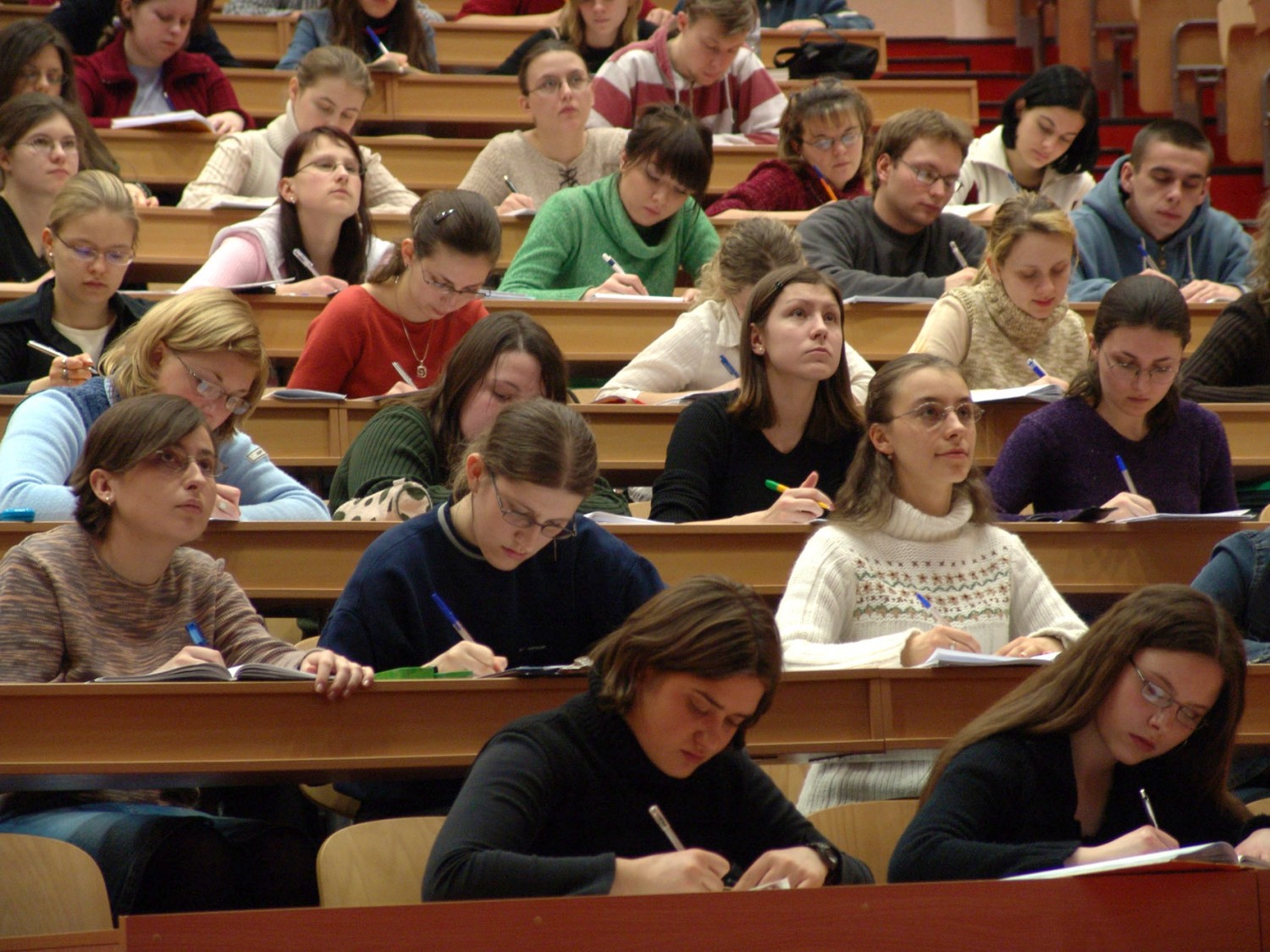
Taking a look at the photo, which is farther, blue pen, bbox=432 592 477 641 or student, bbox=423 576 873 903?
blue pen, bbox=432 592 477 641

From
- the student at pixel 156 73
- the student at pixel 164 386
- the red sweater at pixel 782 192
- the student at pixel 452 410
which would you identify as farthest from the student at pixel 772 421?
the student at pixel 156 73

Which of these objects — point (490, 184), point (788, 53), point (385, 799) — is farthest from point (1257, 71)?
point (385, 799)

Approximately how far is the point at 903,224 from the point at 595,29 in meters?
1.66

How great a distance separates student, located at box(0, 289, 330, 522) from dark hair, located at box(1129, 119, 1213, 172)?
2.25 metres

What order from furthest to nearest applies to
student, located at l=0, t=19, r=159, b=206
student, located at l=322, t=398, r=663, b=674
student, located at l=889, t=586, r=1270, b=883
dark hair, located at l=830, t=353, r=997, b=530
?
student, located at l=0, t=19, r=159, b=206, dark hair, located at l=830, t=353, r=997, b=530, student, located at l=322, t=398, r=663, b=674, student, located at l=889, t=586, r=1270, b=883

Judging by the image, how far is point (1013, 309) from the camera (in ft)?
10.00

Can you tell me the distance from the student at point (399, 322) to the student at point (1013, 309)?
87cm

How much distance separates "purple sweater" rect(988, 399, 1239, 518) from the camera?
2.66 m

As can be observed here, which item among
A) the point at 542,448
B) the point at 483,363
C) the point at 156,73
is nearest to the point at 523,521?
the point at 542,448

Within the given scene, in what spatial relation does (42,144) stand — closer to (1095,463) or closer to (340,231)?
(340,231)

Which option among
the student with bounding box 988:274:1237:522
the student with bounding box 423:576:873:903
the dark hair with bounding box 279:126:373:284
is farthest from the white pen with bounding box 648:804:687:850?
the dark hair with bounding box 279:126:373:284

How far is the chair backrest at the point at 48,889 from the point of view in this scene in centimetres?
155

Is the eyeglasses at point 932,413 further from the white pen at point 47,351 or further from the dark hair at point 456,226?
the white pen at point 47,351

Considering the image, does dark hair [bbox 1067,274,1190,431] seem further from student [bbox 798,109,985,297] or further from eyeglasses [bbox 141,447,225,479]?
eyeglasses [bbox 141,447,225,479]
